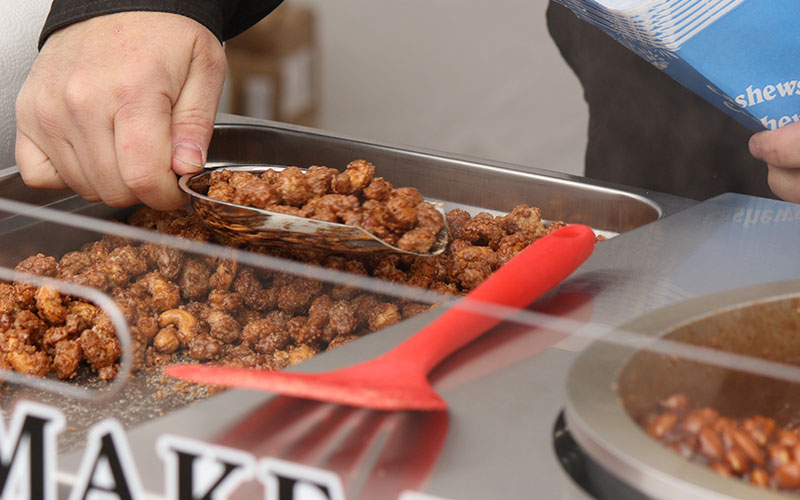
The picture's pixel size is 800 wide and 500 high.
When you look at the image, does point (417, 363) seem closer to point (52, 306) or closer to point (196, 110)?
point (52, 306)

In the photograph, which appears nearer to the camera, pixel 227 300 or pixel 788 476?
pixel 788 476

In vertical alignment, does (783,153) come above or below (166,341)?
above

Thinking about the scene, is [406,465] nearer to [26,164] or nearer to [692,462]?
[692,462]

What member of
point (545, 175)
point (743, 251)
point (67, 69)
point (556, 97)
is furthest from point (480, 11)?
point (743, 251)

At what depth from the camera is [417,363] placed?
48 cm

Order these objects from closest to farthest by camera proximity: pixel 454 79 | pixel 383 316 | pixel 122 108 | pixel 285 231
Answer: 1. pixel 383 316
2. pixel 285 231
3. pixel 122 108
4. pixel 454 79

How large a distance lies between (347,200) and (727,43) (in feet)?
1.32

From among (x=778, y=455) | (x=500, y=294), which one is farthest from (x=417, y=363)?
(x=778, y=455)

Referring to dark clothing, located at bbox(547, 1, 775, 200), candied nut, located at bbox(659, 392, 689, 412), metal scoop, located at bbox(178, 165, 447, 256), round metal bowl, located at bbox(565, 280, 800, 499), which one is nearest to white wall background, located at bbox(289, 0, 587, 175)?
dark clothing, located at bbox(547, 1, 775, 200)

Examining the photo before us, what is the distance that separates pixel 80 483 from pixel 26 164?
2.24 feet

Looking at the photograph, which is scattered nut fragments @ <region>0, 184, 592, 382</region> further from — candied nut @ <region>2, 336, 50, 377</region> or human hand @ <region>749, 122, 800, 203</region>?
human hand @ <region>749, 122, 800, 203</region>

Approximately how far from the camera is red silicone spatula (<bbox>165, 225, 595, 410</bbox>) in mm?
437

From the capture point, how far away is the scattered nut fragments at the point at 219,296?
2.37 feet

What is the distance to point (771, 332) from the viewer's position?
1.69 ft
